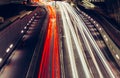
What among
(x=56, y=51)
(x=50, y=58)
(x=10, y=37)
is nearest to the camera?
(x=50, y=58)

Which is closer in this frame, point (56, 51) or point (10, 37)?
point (56, 51)

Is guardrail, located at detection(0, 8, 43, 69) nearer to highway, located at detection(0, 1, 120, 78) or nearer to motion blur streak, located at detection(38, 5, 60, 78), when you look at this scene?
highway, located at detection(0, 1, 120, 78)

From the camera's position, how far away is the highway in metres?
38.1

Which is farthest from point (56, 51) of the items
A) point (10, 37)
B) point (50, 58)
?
point (10, 37)

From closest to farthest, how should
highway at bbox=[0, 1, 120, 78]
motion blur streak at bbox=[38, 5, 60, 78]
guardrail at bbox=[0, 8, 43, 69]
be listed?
motion blur streak at bbox=[38, 5, 60, 78]
highway at bbox=[0, 1, 120, 78]
guardrail at bbox=[0, 8, 43, 69]

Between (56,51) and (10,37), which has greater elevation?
(10,37)

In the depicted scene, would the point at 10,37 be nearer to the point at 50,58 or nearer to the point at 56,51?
the point at 56,51

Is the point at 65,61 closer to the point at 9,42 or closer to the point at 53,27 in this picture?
the point at 9,42

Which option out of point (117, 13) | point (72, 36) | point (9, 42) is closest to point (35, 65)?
point (9, 42)

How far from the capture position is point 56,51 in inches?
1801

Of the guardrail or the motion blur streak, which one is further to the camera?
the guardrail

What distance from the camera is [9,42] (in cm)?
4806

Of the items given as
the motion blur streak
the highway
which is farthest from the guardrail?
the motion blur streak

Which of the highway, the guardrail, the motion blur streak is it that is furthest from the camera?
the guardrail
